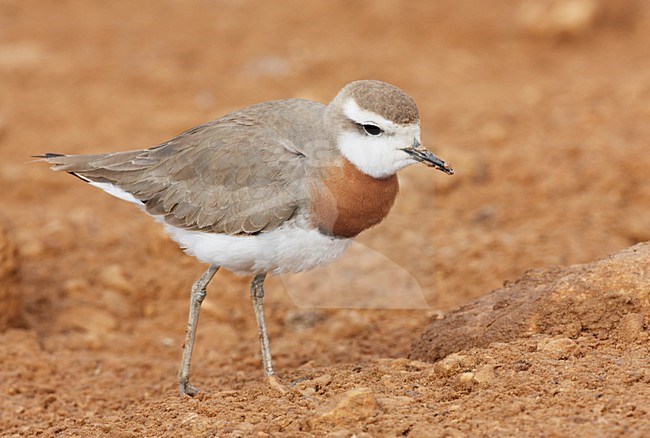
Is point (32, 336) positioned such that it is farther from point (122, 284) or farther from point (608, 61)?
point (608, 61)

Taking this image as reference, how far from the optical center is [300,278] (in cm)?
847

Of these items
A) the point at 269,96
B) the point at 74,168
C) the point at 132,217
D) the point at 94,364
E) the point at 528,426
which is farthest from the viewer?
the point at 269,96

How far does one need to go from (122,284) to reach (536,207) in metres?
Answer: 4.53

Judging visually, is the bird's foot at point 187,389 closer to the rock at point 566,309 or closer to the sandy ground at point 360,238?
the sandy ground at point 360,238

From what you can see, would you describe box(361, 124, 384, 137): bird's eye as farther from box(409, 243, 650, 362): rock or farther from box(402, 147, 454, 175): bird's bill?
box(409, 243, 650, 362): rock

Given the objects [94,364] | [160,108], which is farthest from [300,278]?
[160,108]

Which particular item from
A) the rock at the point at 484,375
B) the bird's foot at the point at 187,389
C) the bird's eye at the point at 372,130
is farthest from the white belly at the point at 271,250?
the rock at the point at 484,375

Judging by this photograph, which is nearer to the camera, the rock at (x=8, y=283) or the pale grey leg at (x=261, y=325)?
the pale grey leg at (x=261, y=325)

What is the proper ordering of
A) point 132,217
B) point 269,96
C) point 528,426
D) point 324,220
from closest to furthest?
point 528,426, point 324,220, point 132,217, point 269,96

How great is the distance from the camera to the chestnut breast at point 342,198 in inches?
221

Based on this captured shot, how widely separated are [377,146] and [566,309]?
1.57 meters

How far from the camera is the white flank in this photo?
5.56m

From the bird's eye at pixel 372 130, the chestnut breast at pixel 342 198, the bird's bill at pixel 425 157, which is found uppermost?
the bird's eye at pixel 372 130

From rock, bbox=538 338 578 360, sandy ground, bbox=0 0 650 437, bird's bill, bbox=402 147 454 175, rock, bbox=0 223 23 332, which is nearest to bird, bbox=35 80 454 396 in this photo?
bird's bill, bbox=402 147 454 175
